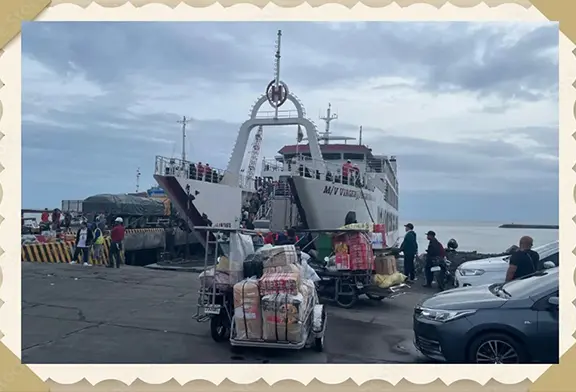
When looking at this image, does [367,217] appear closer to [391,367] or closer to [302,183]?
[302,183]

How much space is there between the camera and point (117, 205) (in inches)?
1005

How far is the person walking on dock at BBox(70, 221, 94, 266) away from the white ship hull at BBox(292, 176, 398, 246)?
6299 mm

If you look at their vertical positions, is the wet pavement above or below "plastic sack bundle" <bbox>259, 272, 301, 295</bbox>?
below

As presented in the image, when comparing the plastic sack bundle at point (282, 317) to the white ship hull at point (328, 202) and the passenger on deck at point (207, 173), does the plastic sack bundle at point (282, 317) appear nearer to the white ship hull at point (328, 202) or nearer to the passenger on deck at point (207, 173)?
the white ship hull at point (328, 202)

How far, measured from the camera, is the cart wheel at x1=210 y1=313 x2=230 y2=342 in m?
7.16

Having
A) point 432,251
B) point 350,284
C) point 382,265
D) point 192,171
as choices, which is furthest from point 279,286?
point 192,171

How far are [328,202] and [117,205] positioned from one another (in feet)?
40.6

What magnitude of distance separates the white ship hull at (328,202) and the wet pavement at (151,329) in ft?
16.3

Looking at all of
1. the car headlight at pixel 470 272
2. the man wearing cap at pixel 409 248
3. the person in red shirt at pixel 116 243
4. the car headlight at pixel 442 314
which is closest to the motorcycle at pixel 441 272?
the man wearing cap at pixel 409 248

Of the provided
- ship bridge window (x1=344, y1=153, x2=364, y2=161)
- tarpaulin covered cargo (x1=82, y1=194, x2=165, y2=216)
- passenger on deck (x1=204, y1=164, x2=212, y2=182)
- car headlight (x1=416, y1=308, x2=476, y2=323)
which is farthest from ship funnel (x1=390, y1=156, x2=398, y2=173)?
car headlight (x1=416, y1=308, x2=476, y2=323)

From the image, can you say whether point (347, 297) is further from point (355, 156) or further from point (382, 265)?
point (355, 156)

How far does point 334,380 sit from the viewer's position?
5.27m

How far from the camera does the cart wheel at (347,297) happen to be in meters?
10.1

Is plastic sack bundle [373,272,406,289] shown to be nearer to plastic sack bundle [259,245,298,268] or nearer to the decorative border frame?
plastic sack bundle [259,245,298,268]
